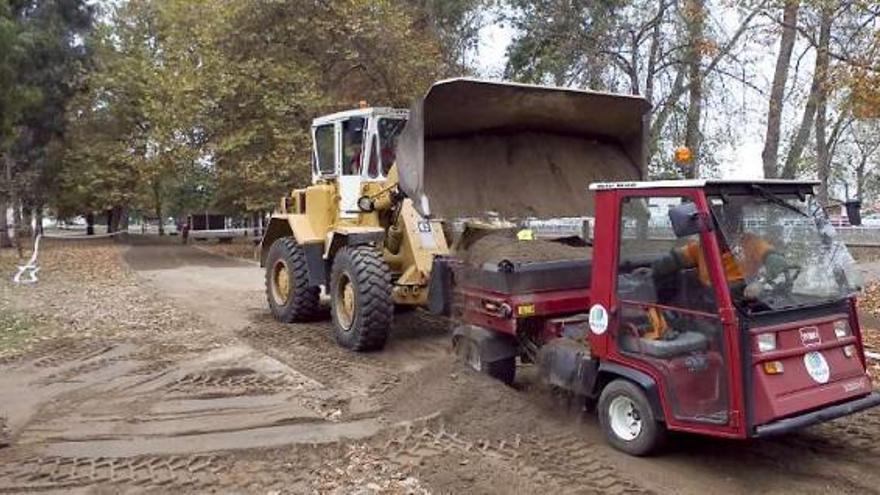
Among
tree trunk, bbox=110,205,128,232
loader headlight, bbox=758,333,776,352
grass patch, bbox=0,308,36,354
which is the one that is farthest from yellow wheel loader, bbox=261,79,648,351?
tree trunk, bbox=110,205,128,232

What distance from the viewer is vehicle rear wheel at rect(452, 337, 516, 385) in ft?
21.3

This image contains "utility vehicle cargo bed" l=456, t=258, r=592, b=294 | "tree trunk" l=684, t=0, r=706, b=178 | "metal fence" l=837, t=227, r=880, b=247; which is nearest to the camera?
"utility vehicle cargo bed" l=456, t=258, r=592, b=294

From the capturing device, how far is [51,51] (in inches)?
1081

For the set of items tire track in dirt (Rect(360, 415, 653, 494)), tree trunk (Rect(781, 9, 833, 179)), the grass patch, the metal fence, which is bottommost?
tire track in dirt (Rect(360, 415, 653, 494))

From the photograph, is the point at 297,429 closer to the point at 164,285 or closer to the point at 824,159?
the point at 164,285

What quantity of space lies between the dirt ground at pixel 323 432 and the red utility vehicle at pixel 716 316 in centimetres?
40

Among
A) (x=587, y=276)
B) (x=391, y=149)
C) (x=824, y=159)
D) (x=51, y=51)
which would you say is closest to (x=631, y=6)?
(x=824, y=159)

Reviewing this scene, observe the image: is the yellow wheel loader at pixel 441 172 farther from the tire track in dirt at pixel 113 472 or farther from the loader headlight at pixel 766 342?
the loader headlight at pixel 766 342

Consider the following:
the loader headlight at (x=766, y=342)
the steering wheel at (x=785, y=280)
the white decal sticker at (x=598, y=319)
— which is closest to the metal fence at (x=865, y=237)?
the steering wheel at (x=785, y=280)

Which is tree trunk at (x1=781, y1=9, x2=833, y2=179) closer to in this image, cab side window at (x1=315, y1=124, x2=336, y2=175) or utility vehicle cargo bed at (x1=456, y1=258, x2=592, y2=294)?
cab side window at (x1=315, y1=124, x2=336, y2=175)

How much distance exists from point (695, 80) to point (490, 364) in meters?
12.3

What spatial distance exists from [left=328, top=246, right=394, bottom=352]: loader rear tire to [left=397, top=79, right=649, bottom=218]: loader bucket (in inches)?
44.8

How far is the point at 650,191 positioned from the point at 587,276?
1.32 m

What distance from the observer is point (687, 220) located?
4699mm
